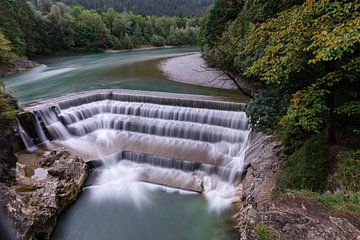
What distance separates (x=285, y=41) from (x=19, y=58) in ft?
114

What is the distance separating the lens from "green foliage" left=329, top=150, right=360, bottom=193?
5.12 metres

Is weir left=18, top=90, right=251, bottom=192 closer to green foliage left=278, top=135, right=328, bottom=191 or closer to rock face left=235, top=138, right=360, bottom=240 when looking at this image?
green foliage left=278, top=135, right=328, bottom=191

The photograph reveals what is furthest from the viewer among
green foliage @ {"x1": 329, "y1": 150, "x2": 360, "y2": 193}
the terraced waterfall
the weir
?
the weir

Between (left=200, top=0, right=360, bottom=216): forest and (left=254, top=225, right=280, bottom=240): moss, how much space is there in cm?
134

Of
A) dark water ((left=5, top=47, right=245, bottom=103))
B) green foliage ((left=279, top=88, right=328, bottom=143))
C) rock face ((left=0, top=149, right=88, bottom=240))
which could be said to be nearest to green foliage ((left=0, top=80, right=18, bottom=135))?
rock face ((left=0, top=149, right=88, bottom=240))

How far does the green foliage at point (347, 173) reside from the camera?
512 centimetres

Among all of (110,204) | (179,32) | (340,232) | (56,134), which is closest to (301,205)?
(340,232)

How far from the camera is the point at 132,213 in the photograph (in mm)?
8523

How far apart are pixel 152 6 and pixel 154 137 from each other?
135 m

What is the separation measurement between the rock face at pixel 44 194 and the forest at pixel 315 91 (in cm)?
655

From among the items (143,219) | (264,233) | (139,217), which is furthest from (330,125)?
(139,217)

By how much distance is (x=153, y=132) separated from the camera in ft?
43.4

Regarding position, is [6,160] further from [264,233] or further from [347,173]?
[347,173]

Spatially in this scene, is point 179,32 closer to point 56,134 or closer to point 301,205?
point 56,134
